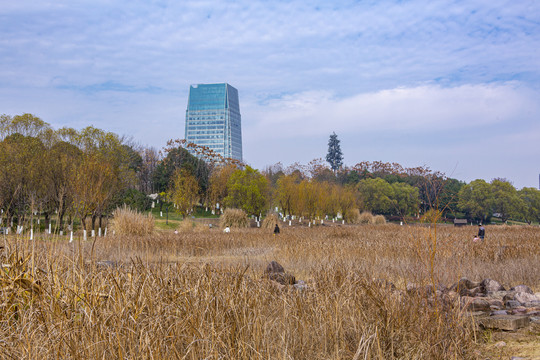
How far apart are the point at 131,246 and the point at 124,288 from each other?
10.2m

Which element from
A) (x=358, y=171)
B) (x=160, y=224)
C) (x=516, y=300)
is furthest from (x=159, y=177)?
(x=516, y=300)

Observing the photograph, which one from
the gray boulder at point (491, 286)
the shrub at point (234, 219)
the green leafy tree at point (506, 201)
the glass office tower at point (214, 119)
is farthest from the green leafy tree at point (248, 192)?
the glass office tower at point (214, 119)

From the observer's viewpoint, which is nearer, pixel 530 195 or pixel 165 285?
pixel 165 285

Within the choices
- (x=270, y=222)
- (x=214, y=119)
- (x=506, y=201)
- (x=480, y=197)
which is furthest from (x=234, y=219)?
(x=214, y=119)

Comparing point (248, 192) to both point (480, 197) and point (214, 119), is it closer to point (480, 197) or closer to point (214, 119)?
point (480, 197)

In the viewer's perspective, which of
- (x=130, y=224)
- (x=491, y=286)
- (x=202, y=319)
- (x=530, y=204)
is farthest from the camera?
(x=530, y=204)

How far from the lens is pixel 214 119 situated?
156375 mm

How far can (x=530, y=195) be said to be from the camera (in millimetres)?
51188

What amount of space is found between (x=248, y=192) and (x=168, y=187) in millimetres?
13595

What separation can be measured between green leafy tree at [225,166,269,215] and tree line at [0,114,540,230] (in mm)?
81

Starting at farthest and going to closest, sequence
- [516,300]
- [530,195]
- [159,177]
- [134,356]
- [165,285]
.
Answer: [530,195] < [159,177] < [516,300] < [165,285] < [134,356]

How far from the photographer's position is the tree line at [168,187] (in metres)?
21.1

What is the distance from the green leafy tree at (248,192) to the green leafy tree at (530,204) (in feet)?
103

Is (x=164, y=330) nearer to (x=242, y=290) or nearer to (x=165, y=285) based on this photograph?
(x=165, y=285)
